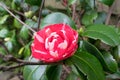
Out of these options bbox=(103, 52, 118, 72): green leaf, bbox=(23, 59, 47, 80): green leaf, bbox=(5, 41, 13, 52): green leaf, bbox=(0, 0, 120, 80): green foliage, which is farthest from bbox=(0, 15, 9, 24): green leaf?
bbox=(103, 52, 118, 72): green leaf

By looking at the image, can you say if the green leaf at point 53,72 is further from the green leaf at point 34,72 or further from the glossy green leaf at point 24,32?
the glossy green leaf at point 24,32

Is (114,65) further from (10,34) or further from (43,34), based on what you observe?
(10,34)

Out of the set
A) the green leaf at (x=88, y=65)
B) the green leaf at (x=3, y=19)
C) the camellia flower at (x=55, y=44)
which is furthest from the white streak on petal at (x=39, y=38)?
the green leaf at (x=3, y=19)

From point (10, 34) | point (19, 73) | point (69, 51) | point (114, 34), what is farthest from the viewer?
point (19, 73)

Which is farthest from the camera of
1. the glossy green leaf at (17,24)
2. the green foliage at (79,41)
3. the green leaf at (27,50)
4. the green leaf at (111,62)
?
the glossy green leaf at (17,24)

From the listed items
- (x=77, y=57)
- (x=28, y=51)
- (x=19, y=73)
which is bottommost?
(x=19, y=73)

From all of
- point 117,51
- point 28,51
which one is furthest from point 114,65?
point 28,51
